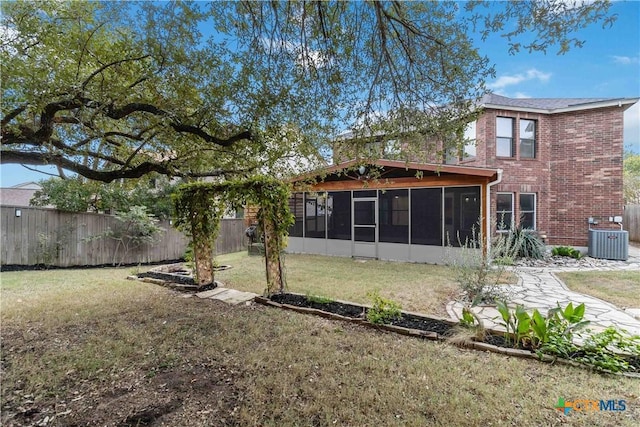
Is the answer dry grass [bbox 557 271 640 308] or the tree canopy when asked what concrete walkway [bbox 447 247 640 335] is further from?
the tree canopy

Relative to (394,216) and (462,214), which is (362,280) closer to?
(394,216)

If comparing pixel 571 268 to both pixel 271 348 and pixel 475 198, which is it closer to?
pixel 475 198

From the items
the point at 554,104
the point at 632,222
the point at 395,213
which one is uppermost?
the point at 554,104

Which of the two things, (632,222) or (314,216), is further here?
(632,222)

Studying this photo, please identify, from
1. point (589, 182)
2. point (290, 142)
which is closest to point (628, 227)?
point (589, 182)

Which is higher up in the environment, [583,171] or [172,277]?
[583,171]

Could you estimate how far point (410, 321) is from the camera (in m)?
3.91

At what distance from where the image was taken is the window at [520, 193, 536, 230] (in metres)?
10.1

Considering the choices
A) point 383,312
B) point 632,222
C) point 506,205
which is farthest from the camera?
point 632,222

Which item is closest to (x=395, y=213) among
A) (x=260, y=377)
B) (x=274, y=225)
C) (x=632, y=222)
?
(x=274, y=225)

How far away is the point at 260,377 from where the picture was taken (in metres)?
2.63

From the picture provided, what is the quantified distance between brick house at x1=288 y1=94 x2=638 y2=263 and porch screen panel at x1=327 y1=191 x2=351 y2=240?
4 cm

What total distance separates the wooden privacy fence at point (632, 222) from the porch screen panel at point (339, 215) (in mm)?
12058

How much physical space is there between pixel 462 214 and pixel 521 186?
3.16m
